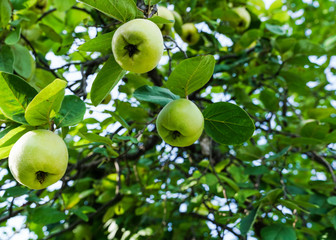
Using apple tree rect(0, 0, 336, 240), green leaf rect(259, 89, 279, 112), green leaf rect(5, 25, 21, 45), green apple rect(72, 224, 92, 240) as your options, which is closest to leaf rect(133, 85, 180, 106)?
apple tree rect(0, 0, 336, 240)

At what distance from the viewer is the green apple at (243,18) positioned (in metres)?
2.27

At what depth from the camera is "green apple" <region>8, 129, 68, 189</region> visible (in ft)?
3.01

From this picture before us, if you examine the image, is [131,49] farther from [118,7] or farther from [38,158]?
[38,158]

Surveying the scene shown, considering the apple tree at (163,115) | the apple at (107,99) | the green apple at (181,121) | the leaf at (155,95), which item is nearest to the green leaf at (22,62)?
the apple tree at (163,115)

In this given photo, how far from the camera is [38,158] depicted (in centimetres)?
92

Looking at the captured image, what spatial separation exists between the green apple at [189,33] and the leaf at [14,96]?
135 cm

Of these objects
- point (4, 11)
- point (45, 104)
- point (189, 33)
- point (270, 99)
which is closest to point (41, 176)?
point (45, 104)

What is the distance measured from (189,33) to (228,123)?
1.21 meters

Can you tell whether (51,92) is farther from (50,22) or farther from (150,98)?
(50,22)

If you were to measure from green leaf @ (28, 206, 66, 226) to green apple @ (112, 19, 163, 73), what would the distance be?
1065 mm

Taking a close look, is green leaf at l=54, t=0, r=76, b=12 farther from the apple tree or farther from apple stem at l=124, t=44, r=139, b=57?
apple stem at l=124, t=44, r=139, b=57

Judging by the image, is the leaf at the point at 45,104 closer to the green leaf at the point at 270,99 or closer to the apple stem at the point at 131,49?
the apple stem at the point at 131,49

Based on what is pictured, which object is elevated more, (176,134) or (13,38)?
(13,38)

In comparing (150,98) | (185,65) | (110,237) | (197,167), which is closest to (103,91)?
(150,98)
